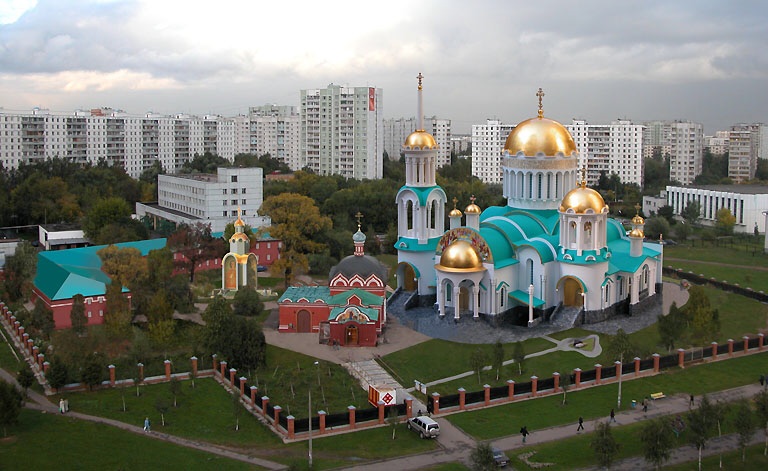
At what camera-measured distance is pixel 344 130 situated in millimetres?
70250

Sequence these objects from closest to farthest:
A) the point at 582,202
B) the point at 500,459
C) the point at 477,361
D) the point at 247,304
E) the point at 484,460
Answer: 1. the point at 484,460
2. the point at 500,459
3. the point at 477,361
4. the point at 582,202
5. the point at 247,304

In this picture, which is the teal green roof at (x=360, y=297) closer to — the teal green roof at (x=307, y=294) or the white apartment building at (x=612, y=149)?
the teal green roof at (x=307, y=294)

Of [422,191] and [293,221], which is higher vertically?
[422,191]

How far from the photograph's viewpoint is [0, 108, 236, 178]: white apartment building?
63906mm

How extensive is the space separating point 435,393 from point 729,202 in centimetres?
3953

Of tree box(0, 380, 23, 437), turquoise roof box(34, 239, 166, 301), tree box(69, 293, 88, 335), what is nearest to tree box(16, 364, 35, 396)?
tree box(0, 380, 23, 437)

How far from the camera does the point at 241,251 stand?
3500 centimetres

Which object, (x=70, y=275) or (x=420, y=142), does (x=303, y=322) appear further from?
(x=70, y=275)

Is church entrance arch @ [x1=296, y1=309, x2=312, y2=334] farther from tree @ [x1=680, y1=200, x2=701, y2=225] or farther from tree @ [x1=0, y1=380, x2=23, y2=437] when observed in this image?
tree @ [x1=680, y1=200, x2=701, y2=225]

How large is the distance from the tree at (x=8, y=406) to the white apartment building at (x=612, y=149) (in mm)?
58634

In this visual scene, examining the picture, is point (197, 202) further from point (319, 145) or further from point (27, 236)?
point (319, 145)

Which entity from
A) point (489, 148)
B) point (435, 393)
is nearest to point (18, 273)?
point (435, 393)

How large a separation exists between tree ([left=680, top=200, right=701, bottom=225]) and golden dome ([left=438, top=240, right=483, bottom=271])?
101 ft

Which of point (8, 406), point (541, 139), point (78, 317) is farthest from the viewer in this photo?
point (541, 139)
